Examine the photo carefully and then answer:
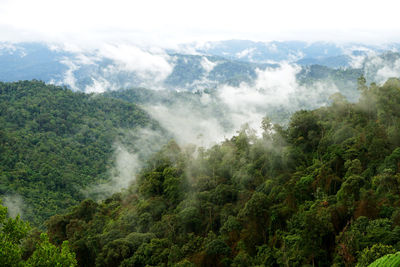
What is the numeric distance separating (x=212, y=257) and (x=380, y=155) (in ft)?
51.4

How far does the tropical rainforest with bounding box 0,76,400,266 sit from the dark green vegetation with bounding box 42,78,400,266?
0.09 m

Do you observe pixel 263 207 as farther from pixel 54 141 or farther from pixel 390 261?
pixel 54 141

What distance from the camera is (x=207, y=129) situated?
175125 millimetres

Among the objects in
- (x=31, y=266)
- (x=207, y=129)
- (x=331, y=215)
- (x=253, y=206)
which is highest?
(x=31, y=266)

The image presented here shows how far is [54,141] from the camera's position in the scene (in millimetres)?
106312

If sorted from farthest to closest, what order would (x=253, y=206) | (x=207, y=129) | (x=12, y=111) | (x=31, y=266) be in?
(x=207, y=129), (x=12, y=111), (x=253, y=206), (x=31, y=266)

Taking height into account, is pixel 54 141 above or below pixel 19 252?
below

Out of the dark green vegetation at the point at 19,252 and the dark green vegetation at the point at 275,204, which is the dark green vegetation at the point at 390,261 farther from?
the dark green vegetation at the point at 19,252

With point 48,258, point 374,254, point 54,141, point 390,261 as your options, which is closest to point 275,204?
point 374,254

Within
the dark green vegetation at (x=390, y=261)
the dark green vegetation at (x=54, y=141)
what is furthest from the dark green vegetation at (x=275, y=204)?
the dark green vegetation at (x=54, y=141)

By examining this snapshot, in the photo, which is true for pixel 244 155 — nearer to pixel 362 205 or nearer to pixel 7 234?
pixel 362 205

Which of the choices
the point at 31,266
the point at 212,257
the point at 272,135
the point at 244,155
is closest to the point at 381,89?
the point at 272,135

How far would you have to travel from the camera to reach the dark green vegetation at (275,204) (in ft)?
64.7

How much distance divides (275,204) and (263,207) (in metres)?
1.28
